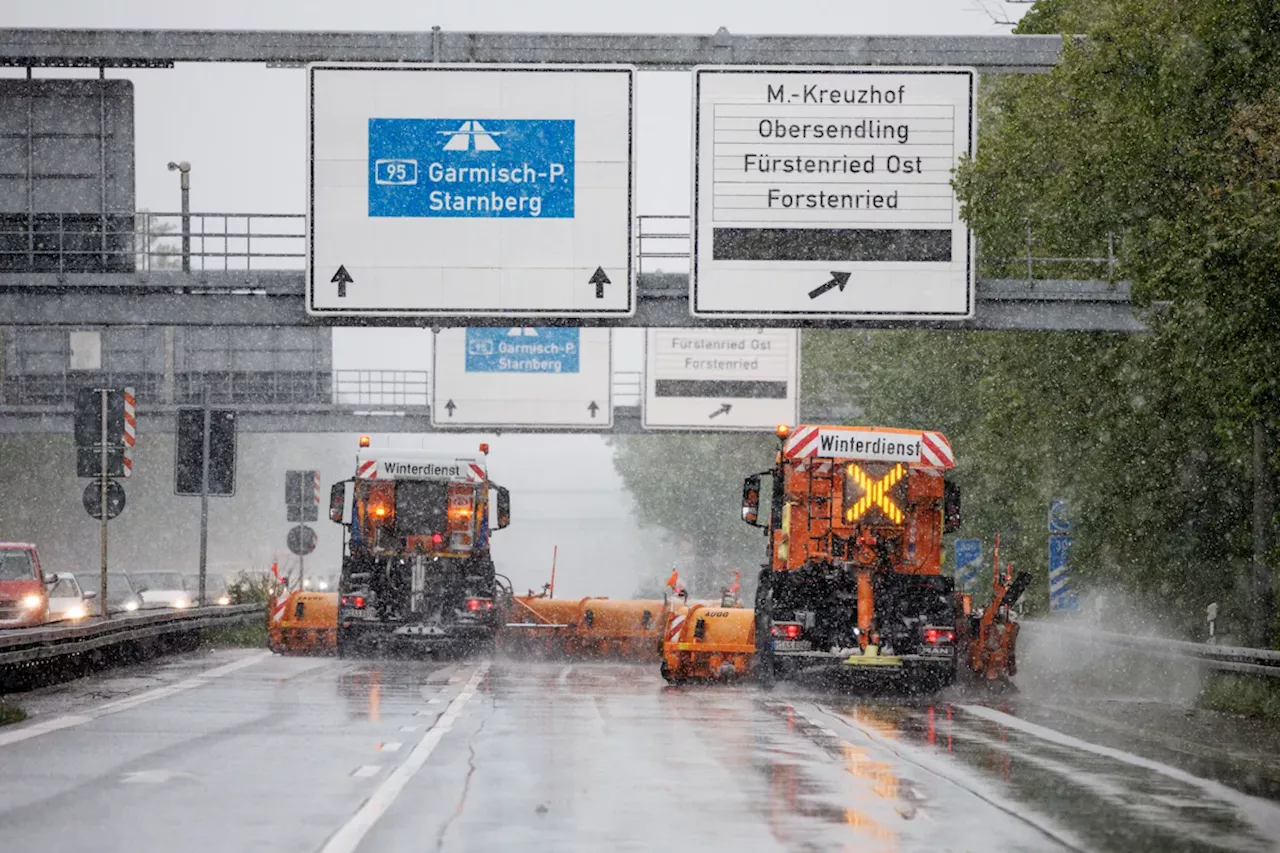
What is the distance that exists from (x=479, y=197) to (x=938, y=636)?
6984 millimetres

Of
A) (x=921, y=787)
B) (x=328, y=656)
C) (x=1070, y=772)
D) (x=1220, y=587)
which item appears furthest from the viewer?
(x=328, y=656)

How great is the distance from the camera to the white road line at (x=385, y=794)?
32.8 feet

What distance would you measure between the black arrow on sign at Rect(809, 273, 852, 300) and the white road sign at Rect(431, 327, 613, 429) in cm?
1816

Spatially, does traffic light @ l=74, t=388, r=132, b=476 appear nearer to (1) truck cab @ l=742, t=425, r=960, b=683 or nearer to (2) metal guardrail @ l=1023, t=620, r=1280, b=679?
(1) truck cab @ l=742, t=425, r=960, b=683

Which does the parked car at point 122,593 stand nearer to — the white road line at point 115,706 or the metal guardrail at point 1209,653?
the white road line at point 115,706

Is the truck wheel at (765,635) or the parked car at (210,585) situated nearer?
the truck wheel at (765,635)

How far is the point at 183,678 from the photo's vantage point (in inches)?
995

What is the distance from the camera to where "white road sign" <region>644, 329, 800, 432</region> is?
3956 centimetres

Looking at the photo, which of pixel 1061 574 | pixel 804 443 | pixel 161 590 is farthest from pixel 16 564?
pixel 161 590

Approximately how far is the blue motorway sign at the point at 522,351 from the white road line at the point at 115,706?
12920 millimetres

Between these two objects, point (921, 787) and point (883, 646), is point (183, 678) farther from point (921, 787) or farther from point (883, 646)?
point (921, 787)

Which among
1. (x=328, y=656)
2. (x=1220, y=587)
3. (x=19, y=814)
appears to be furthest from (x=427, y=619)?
(x=19, y=814)

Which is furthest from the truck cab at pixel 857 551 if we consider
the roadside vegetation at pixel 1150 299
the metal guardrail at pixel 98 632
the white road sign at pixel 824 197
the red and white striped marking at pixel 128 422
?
the red and white striped marking at pixel 128 422

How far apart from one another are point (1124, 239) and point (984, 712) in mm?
5108
